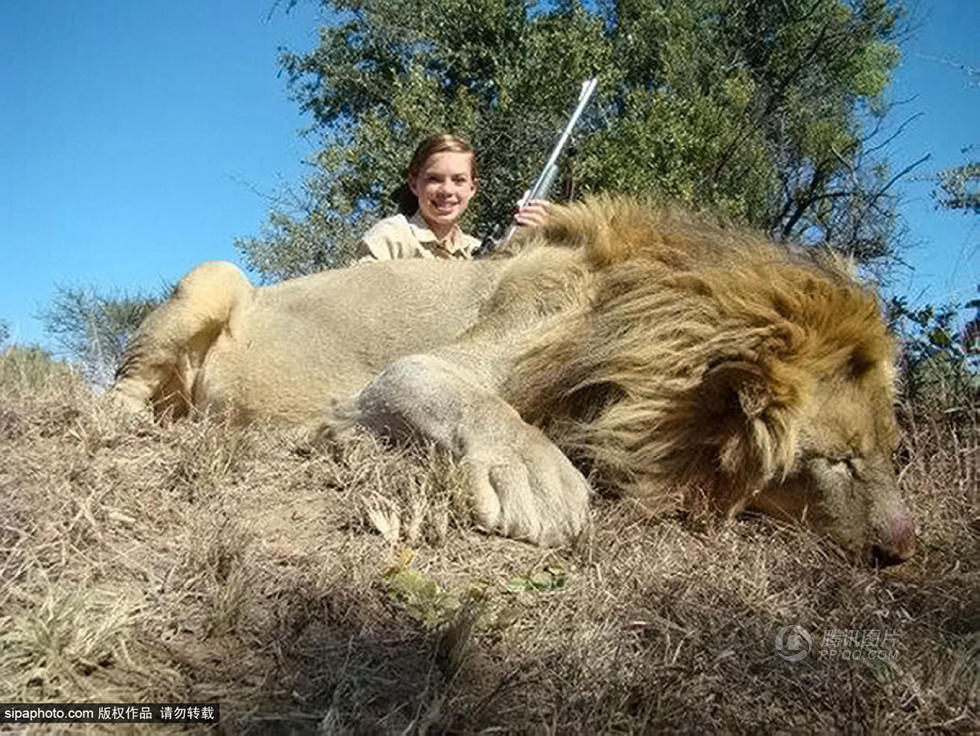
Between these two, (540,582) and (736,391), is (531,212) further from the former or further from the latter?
(540,582)

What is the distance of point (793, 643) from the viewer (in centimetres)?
238

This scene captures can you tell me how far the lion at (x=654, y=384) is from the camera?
311cm

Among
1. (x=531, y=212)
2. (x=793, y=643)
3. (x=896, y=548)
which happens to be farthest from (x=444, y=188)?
(x=793, y=643)

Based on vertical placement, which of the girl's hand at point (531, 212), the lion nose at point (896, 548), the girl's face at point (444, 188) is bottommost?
the lion nose at point (896, 548)

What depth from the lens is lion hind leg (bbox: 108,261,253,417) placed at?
4.61 meters

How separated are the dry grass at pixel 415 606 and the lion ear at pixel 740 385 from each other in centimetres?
41

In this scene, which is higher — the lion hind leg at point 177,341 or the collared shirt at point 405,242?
the collared shirt at point 405,242

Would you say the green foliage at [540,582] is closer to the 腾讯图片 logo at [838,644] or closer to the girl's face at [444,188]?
the 腾讯图片 logo at [838,644]

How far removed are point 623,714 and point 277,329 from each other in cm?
310

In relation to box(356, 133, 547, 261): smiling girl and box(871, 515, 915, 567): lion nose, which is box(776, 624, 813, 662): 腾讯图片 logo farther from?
box(356, 133, 547, 261): smiling girl

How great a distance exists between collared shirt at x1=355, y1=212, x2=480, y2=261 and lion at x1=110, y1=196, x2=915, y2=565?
81.5 inches

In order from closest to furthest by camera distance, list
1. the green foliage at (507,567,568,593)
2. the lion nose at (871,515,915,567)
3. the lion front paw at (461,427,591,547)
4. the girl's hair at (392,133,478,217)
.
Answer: the green foliage at (507,567,568,593) < the lion front paw at (461,427,591,547) < the lion nose at (871,515,915,567) < the girl's hair at (392,133,478,217)

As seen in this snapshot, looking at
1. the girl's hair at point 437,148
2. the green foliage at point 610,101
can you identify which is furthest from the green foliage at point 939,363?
the green foliage at point 610,101

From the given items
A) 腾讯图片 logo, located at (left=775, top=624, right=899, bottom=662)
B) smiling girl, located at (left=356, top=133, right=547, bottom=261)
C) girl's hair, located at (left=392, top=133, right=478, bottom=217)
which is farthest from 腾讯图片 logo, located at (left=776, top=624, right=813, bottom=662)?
girl's hair, located at (left=392, top=133, right=478, bottom=217)
